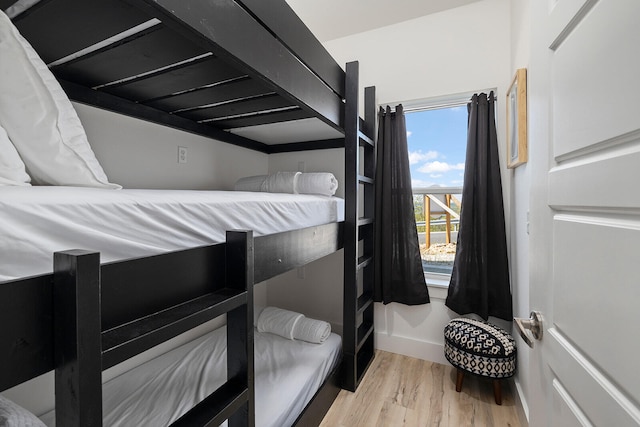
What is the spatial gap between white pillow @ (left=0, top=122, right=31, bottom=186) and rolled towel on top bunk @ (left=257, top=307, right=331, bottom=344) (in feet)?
5.60

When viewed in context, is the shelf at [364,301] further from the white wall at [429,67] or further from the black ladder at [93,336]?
the black ladder at [93,336]

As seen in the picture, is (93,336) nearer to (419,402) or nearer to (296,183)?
(296,183)

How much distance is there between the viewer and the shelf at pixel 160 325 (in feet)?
1.91

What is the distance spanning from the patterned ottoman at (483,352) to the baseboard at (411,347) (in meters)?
0.36

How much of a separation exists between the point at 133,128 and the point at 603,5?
6.52 ft

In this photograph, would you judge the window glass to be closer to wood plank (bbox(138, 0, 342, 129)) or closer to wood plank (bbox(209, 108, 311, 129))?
wood plank (bbox(209, 108, 311, 129))

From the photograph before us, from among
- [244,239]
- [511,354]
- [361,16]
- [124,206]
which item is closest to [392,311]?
[511,354]

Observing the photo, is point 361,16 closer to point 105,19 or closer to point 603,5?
point 105,19

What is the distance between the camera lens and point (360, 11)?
7.19 ft

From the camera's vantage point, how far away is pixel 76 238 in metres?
0.63

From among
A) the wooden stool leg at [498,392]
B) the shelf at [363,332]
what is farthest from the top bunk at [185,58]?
the wooden stool leg at [498,392]

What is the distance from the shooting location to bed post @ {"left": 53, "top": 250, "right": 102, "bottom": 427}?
1.66 ft

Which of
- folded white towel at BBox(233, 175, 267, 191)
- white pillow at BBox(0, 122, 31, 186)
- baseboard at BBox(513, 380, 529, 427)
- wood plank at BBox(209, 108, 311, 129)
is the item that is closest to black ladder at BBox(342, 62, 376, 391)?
wood plank at BBox(209, 108, 311, 129)

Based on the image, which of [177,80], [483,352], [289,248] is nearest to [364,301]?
[483,352]
